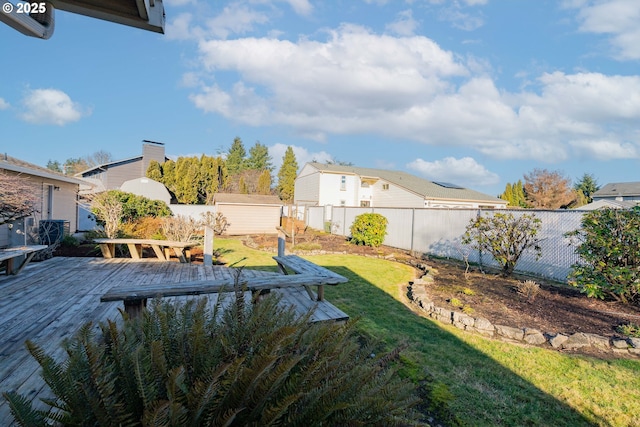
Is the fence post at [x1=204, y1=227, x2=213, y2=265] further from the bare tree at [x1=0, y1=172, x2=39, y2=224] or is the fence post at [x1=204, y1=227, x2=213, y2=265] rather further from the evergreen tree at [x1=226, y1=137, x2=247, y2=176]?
the evergreen tree at [x1=226, y1=137, x2=247, y2=176]

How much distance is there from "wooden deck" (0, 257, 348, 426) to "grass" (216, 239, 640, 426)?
3.68ft

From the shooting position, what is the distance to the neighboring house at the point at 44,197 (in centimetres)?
819

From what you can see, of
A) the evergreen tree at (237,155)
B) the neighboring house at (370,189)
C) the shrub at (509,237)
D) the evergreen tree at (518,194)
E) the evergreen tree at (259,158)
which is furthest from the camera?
the evergreen tree at (259,158)

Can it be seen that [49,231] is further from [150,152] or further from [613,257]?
[150,152]

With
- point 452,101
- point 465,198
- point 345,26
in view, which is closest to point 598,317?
point 345,26

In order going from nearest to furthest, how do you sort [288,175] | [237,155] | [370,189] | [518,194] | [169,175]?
[169,175] < [370,189] < [518,194] < [288,175] < [237,155]

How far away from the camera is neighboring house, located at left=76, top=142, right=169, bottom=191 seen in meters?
26.1

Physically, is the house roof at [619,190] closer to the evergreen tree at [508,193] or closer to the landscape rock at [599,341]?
the evergreen tree at [508,193]

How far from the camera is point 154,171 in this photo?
24.6 m

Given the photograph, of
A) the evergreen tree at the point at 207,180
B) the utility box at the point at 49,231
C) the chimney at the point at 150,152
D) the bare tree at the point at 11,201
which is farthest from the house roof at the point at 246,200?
the chimney at the point at 150,152

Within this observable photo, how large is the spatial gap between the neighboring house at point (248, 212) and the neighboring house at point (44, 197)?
654 centimetres

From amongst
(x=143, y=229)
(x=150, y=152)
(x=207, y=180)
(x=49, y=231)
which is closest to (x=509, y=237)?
(x=143, y=229)

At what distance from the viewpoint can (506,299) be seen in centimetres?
591

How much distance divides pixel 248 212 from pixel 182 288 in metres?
15.0
